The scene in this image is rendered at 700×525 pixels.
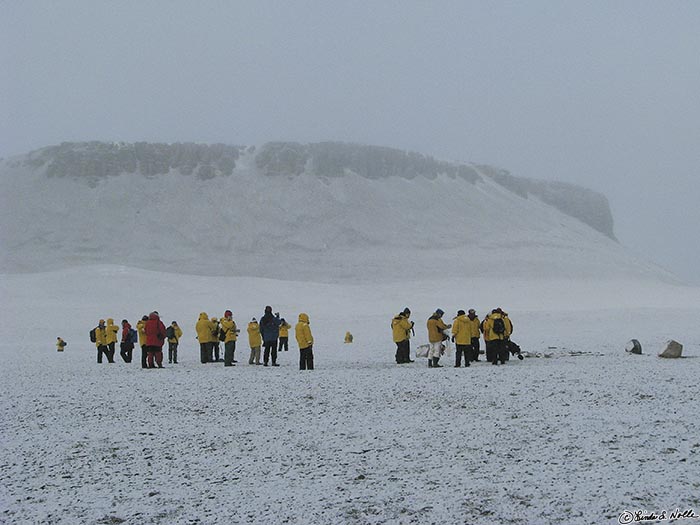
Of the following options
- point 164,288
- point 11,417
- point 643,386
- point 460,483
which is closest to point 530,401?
point 643,386

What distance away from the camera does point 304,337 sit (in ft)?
48.4

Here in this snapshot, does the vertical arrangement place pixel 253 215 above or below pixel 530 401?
above

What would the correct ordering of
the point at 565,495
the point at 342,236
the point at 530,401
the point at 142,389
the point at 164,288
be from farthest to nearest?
the point at 342,236, the point at 164,288, the point at 142,389, the point at 530,401, the point at 565,495

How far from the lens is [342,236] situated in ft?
290

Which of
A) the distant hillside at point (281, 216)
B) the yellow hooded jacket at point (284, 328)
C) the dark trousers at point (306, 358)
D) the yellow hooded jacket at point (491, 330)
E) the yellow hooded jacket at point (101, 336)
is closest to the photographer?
the yellow hooded jacket at point (491, 330)

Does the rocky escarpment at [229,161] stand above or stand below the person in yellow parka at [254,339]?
above

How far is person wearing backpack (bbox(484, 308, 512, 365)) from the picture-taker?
14.8 meters

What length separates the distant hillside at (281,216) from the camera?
82.1 meters

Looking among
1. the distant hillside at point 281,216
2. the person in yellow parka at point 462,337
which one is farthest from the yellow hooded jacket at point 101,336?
the distant hillside at point 281,216

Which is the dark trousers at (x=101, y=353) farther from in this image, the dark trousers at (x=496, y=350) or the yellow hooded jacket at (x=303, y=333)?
the dark trousers at (x=496, y=350)

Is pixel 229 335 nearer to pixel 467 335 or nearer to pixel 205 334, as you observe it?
pixel 205 334

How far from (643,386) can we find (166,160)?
9785 centimetres

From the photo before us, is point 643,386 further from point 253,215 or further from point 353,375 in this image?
point 253,215

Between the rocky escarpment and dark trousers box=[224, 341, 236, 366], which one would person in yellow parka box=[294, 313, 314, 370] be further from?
the rocky escarpment
